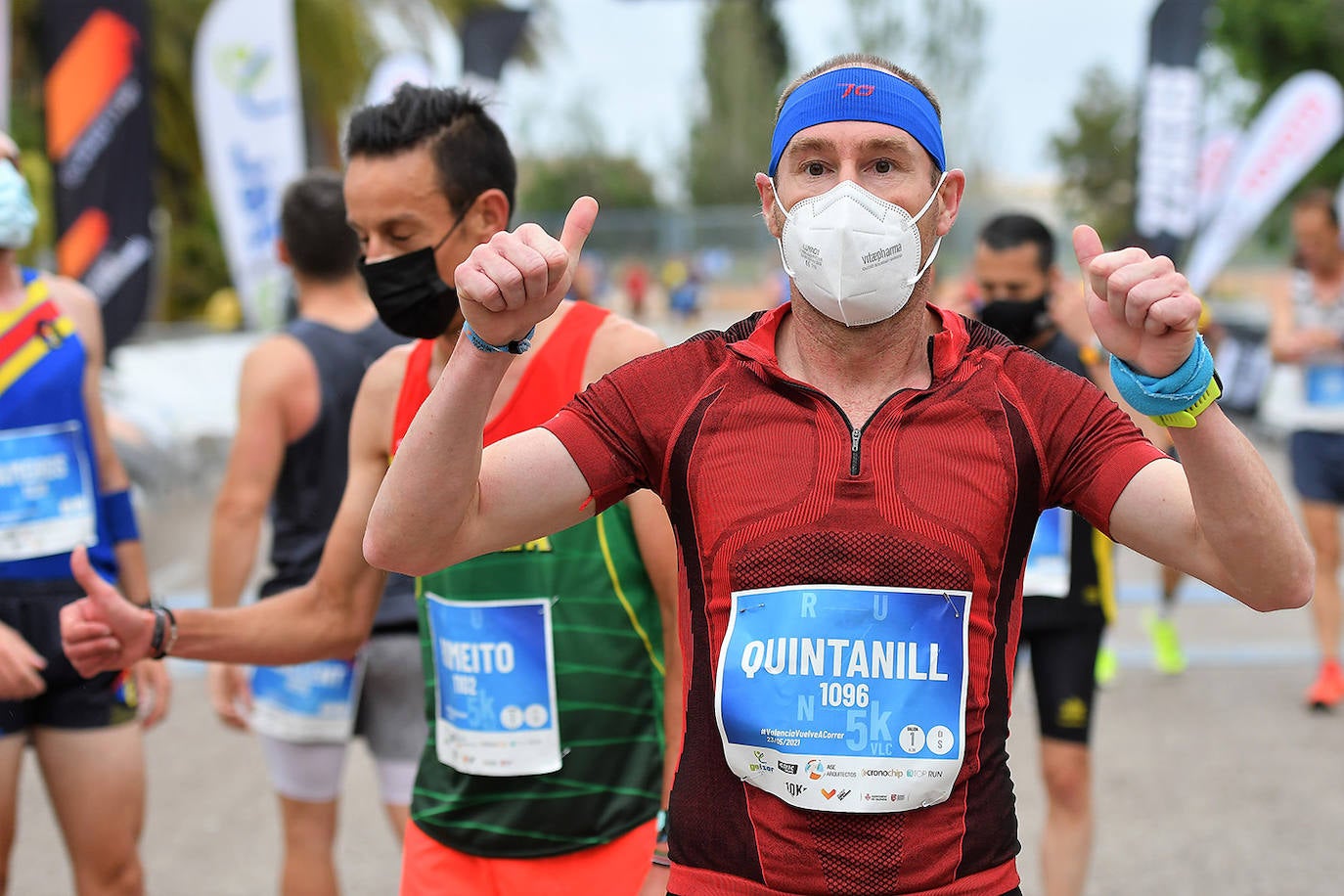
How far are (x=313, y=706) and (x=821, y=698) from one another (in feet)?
7.98

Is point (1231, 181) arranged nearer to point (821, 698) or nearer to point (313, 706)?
point (313, 706)

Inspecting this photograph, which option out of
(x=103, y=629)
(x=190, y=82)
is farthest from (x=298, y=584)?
(x=190, y=82)

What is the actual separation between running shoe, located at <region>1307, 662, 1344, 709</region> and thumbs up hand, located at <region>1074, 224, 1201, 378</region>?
226 inches

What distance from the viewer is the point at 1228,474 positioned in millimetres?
1799

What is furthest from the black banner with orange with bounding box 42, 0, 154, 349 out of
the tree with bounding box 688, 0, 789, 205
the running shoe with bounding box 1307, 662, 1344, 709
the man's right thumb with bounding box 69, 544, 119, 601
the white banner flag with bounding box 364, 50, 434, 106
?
the tree with bounding box 688, 0, 789, 205

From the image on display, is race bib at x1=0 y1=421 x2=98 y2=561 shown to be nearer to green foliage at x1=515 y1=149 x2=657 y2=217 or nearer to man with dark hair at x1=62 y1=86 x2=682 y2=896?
man with dark hair at x1=62 y1=86 x2=682 y2=896

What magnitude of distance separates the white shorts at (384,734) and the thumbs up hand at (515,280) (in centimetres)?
225

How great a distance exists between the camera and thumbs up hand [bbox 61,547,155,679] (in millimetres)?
2580

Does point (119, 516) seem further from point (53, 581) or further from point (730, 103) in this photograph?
point (730, 103)

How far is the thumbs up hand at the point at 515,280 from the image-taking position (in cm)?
181

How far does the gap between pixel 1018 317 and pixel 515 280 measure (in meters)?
3.11

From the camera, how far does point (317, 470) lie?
164 inches

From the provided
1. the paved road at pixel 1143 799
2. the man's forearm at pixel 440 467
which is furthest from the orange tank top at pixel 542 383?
the paved road at pixel 1143 799

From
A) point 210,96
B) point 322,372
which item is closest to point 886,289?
point 322,372
